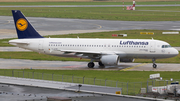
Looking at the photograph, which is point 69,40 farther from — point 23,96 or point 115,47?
point 23,96

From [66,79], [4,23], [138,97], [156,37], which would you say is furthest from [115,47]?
[4,23]

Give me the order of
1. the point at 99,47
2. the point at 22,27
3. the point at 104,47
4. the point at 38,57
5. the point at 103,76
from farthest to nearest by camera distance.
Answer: the point at 38,57
the point at 22,27
the point at 99,47
the point at 104,47
the point at 103,76

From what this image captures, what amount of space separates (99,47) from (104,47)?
93 cm

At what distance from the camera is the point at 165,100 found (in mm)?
38250

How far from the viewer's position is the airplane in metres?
61.3

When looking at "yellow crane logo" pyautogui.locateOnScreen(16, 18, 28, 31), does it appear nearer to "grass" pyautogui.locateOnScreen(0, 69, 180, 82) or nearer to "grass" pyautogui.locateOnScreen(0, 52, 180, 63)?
"grass" pyautogui.locateOnScreen(0, 52, 180, 63)

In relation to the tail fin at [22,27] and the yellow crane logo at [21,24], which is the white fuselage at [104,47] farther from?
the yellow crane logo at [21,24]

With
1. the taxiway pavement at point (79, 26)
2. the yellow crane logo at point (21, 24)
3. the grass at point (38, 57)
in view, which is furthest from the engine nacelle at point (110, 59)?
the taxiway pavement at point (79, 26)

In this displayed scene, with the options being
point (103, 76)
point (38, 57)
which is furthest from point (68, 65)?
point (103, 76)

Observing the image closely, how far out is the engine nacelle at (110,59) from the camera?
59.9 metres

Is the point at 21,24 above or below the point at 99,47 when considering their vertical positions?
above

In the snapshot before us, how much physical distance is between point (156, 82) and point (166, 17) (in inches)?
4287

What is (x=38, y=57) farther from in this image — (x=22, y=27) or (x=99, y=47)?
(x=99, y=47)

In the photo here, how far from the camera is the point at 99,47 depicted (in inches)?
2482
